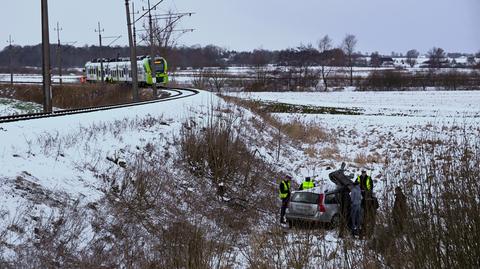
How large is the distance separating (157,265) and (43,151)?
6745mm

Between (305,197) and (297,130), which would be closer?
(305,197)

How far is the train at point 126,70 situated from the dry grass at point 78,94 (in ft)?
5.30

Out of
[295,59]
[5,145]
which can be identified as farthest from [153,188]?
[295,59]

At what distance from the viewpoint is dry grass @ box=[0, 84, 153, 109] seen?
132ft

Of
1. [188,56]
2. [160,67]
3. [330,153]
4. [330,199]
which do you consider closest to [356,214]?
[330,199]

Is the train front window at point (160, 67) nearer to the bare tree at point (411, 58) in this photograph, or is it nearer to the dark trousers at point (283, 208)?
the dark trousers at point (283, 208)

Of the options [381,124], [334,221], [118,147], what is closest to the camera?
[334,221]

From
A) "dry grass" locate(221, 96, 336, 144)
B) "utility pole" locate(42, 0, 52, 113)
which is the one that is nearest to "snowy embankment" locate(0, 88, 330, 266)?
"utility pole" locate(42, 0, 52, 113)

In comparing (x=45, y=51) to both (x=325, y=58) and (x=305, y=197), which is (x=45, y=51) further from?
(x=325, y=58)

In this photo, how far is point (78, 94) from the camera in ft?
137

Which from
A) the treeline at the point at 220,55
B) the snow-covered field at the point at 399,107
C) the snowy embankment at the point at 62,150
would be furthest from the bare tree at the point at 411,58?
the snowy embankment at the point at 62,150

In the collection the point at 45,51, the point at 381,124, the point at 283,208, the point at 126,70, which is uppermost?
the point at 45,51

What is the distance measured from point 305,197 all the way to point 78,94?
94.7ft

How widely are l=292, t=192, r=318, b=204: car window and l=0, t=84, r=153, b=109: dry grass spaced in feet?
82.9
